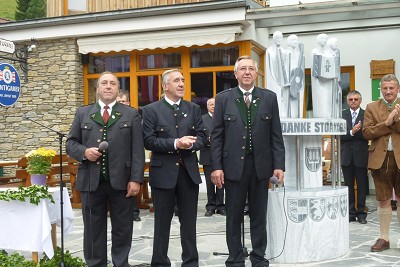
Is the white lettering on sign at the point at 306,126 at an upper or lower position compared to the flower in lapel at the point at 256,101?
lower

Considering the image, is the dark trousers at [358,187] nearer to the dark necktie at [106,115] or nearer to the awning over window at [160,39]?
the awning over window at [160,39]

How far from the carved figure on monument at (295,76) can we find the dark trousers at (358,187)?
268 centimetres

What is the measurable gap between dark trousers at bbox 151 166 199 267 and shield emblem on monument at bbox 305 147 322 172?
1.63m

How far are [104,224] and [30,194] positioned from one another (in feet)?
2.61

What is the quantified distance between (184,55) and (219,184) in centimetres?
704

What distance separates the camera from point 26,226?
17.7 ft

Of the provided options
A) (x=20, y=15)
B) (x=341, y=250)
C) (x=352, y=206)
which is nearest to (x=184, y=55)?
(x=352, y=206)

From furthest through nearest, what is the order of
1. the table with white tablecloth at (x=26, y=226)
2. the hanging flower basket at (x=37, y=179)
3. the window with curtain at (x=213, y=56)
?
the window with curtain at (x=213, y=56)
the hanging flower basket at (x=37, y=179)
the table with white tablecloth at (x=26, y=226)

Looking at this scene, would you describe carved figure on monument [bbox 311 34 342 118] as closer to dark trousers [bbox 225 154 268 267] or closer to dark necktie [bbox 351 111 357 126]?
dark trousers [bbox 225 154 268 267]

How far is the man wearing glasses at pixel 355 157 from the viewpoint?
8422mm

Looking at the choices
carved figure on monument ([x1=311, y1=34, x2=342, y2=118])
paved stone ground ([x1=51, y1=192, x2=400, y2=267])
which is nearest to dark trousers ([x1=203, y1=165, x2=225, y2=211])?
paved stone ground ([x1=51, y1=192, x2=400, y2=267])

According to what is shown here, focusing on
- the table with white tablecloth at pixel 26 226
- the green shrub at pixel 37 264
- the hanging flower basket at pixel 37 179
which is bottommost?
the green shrub at pixel 37 264

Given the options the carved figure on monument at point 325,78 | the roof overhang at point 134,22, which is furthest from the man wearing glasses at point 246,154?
the roof overhang at point 134,22

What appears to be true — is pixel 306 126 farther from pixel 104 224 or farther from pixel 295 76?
pixel 104 224
